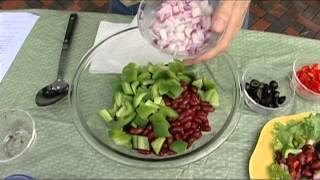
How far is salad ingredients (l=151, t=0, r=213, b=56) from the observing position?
2.56 ft

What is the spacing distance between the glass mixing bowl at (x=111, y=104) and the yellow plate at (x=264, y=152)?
0.06m

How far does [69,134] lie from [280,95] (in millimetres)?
424

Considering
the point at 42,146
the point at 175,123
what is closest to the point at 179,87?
the point at 175,123

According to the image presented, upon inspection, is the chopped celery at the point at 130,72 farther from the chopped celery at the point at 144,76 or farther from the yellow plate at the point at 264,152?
the yellow plate at the point at 264,152

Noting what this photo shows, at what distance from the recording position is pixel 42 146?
81 cm

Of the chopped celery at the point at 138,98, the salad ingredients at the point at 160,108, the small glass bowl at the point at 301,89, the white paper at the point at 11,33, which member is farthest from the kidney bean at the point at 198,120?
the white paper at the point at 11,33

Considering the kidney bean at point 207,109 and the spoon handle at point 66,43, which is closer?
the kidney bean at point 207,109

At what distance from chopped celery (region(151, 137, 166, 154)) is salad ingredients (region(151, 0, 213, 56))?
165mm

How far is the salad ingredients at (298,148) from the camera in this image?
0.72 meters

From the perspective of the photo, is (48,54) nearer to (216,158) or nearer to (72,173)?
(72,173)

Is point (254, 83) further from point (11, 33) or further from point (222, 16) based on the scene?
point (11, 33)

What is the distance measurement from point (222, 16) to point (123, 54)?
0.88ft

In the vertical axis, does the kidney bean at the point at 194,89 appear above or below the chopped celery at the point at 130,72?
below

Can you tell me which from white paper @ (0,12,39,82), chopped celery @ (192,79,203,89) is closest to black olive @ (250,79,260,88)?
chopped celery @ (192,79,203,89)
